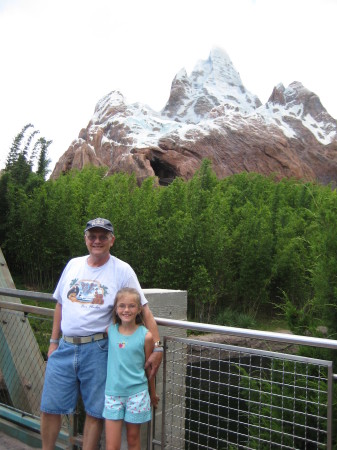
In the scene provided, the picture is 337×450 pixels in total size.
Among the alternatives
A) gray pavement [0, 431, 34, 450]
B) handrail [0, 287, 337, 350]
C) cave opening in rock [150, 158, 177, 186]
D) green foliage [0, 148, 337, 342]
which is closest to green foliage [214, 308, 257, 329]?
Answer: green foliage [0, 148, 337, 342]

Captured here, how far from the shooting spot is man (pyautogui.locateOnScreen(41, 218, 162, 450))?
204 cm

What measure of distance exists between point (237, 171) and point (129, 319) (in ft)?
85.0

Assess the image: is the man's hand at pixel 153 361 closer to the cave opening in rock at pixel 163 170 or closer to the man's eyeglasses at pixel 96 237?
the man's eyeglasses at pixel 96 237

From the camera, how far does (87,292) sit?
207cm

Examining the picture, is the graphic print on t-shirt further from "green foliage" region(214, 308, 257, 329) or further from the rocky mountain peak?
the rocky mountain peak

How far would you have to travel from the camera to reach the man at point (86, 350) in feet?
6.68

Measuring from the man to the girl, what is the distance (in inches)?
2.2

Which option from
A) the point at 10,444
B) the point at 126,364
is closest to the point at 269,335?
the point at 126,364

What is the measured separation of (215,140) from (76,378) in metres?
26.2

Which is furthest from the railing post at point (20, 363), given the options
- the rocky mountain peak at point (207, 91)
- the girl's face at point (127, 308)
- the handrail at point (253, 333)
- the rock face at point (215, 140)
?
the rocky mountain peak at point (207, 91)

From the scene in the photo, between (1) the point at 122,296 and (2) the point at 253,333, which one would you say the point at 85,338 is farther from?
(2) the point at 253,333

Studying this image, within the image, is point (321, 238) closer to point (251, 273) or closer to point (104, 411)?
point (104, 411)

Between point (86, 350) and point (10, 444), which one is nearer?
point (86, 350)

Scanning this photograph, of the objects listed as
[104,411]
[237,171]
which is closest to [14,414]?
[104,411]
